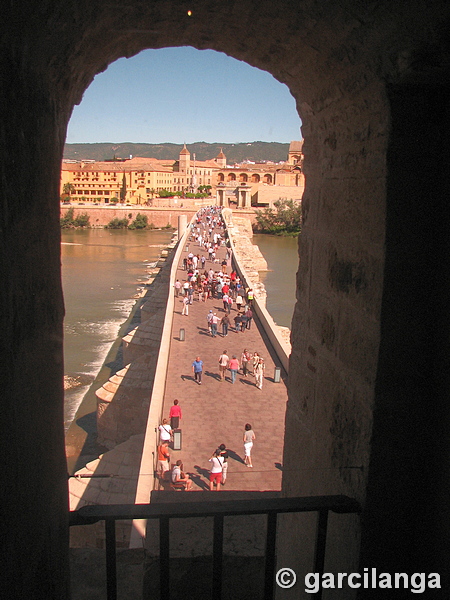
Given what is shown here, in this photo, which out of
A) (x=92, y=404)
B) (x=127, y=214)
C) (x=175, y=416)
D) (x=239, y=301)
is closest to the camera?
(x=175, y=416)

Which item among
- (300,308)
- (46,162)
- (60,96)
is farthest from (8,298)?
(300,308)

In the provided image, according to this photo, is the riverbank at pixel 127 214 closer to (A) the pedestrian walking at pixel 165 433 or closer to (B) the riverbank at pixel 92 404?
(B) the riverbank at pixel 92 404

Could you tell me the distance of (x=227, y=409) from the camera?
8719 mm

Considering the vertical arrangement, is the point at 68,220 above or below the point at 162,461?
above

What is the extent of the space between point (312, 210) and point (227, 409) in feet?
19.8

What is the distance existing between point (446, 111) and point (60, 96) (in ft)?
5.14

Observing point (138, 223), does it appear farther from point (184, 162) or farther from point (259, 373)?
point (259, 373)

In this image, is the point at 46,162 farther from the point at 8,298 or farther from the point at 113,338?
the point at 113,338

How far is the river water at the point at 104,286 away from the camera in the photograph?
19.3 metres

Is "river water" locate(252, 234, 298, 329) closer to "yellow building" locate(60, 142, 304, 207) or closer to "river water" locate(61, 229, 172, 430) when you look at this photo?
"river water" locate(61, 229, 172, 430)

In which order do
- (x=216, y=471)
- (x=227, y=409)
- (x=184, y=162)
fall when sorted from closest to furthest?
(x=216, y=471), (x=227, y=409), (x=184, y=162)

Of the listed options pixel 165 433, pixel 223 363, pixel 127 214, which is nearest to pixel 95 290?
pixel 223 363

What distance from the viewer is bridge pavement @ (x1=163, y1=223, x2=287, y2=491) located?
6.86m

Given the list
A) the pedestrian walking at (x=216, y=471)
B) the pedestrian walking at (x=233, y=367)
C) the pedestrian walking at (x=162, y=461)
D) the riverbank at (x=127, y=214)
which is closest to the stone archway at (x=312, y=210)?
the pedestrian walking at (x=216, y=471)
